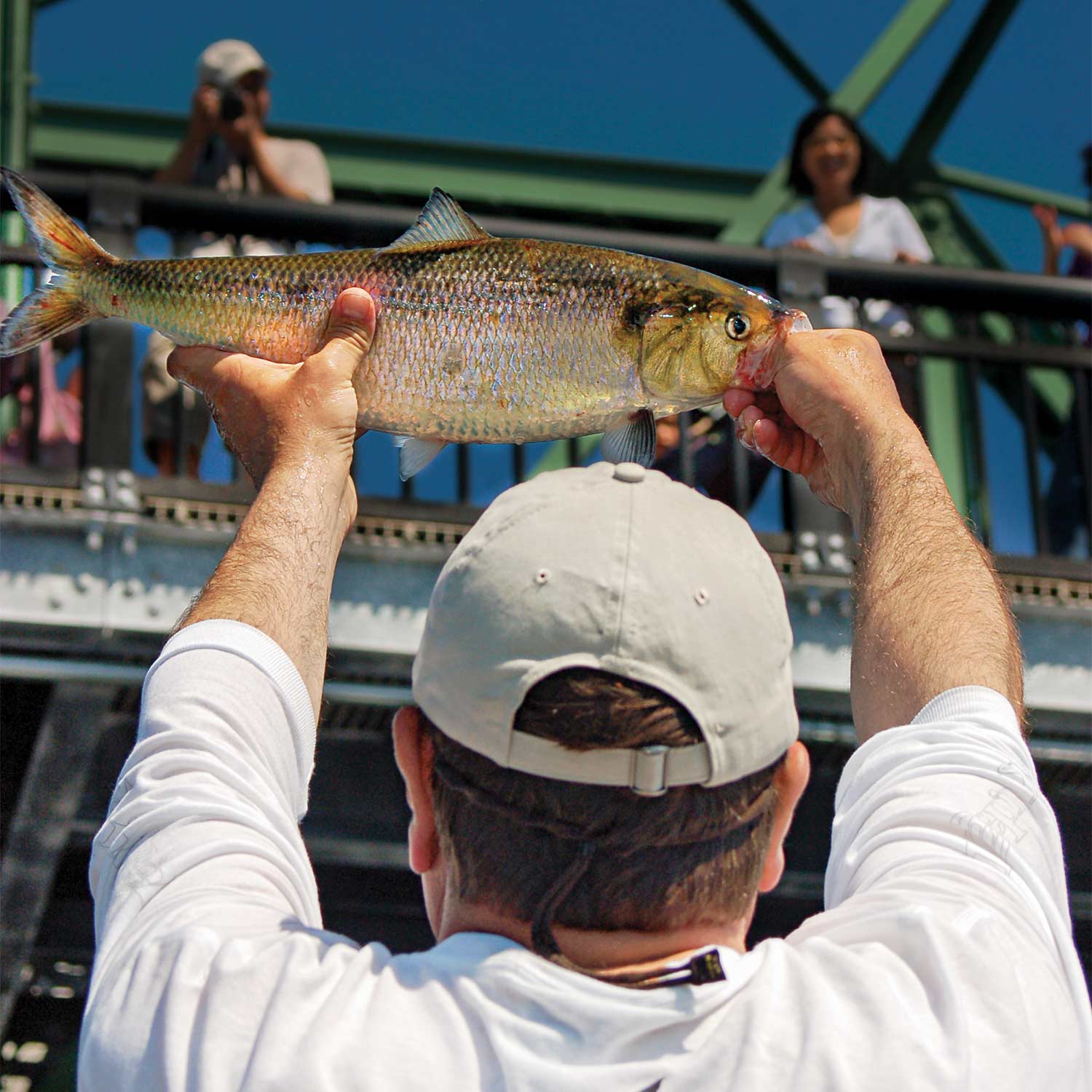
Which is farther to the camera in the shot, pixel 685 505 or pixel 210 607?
pixel 210 607

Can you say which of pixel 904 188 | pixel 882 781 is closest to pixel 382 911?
pixel 882 781

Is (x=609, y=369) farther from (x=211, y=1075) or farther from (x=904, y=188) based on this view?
(x=904, y=188)

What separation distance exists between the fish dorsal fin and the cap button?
74cm

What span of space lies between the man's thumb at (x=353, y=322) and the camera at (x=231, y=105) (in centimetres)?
336

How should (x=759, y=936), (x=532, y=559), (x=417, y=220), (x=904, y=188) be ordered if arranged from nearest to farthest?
1. (x=532, y=559)
2. (x=417, y=220)
3. (x=759, y=936)
4. (x=904, y=188)

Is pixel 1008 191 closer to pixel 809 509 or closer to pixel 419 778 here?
pixel 809 509

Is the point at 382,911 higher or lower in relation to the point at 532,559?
lower

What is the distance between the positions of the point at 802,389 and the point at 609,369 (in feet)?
0.80

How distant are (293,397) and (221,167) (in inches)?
146

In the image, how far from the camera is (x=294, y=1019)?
119cm

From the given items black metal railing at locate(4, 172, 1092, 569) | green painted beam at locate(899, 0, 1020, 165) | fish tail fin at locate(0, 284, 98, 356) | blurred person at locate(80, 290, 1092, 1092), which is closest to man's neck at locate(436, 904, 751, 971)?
blurred person at locate(80, 290, 1092, 1092)

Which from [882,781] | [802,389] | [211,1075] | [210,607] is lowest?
[211,1075]

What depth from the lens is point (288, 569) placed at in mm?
1616

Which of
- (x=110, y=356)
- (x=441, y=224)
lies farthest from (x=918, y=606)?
(x=110, y=356)
